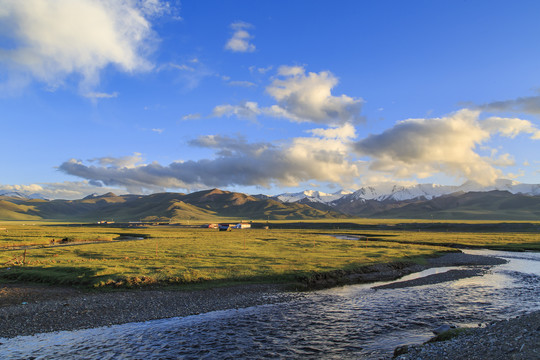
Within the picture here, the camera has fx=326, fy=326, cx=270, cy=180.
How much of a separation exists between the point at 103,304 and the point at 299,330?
60.5 feet

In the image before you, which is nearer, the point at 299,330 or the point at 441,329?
the point at 441,329

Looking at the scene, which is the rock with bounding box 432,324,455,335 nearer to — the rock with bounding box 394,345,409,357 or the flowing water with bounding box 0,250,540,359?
the flowing water with bounding box 0,250,540,359

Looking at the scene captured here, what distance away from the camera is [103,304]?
30.1 meters

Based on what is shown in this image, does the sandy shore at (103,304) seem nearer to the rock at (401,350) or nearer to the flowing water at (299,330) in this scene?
the flowing water at (299,330)

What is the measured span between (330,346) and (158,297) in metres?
18.9

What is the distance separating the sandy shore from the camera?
2570cm

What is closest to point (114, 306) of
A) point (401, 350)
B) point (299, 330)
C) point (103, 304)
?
point (103, 304)

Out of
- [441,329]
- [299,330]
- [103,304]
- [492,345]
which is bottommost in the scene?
[299,330]

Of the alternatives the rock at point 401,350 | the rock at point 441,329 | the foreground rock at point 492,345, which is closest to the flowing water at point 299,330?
the rock at point 441,329

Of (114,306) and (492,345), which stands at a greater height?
(492,345)

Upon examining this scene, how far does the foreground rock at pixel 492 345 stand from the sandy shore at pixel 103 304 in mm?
16944

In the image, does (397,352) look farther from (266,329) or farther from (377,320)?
(266,329)

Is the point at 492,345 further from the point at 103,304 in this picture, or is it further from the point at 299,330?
the point at 103,304

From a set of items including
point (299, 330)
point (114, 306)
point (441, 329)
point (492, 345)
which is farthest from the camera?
point (114, 306)
